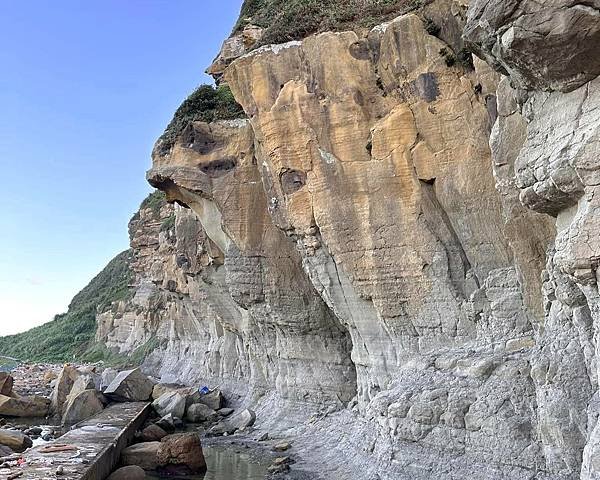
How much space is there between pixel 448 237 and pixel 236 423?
1342cm

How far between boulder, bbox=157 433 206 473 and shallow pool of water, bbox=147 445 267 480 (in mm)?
362

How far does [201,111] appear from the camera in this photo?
2580 cm

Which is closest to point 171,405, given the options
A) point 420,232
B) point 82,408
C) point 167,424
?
point 167,424

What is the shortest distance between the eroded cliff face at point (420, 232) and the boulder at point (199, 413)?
175cm

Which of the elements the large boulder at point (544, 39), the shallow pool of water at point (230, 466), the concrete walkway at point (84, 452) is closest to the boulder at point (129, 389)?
the concrete walkway at point (84, 452)

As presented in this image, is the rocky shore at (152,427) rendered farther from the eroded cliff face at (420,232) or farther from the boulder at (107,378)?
the eroded cliff face at (420,232)

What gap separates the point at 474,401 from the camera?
10.3 m

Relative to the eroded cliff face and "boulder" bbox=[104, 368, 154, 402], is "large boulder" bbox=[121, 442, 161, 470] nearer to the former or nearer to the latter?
the eroded cliff face

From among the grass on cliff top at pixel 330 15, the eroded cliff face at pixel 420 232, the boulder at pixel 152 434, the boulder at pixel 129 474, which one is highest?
the grass on cliff top at pixel 330 15

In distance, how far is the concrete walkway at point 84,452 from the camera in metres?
14.2

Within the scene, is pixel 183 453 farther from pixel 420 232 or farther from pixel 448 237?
pixel 448 237

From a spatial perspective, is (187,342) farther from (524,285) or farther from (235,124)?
(524,285)

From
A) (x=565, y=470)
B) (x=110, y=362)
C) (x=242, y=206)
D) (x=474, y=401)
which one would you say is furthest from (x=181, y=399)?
(x=110, y=362)

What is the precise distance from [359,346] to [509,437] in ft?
28.4
